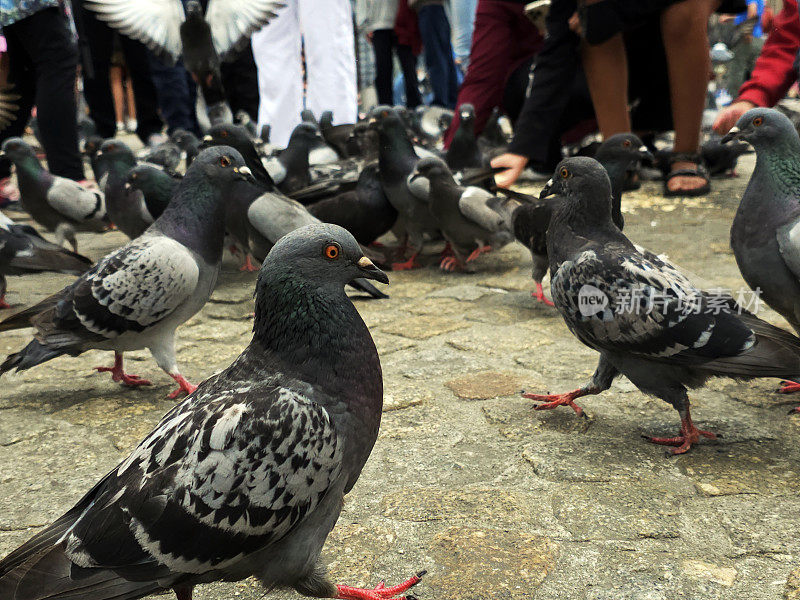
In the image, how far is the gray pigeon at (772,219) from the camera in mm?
3363

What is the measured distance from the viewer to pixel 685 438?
2.97 metres

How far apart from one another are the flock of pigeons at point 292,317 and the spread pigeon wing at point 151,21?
7.44 ft

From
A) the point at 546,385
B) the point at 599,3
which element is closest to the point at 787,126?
the point at 546,385

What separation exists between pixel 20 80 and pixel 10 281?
6.69 ft

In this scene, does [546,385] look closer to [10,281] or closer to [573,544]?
[573,544]

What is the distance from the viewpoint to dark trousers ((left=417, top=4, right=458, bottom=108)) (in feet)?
35.9

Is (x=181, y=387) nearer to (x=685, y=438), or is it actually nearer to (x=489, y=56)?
(x=685, y=438)

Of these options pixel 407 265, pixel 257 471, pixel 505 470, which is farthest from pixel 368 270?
pixel 407 265

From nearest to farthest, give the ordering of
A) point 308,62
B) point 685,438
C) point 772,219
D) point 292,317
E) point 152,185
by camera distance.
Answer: point 292,317 → point 685,438 → point 772,219 → point 152,185 → point 308,62

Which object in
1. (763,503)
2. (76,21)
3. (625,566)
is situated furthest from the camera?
(76,21)

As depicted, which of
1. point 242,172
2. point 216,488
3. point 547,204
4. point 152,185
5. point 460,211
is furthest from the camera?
point 460,211

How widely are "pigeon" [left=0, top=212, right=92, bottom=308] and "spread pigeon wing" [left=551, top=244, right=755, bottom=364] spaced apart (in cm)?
301

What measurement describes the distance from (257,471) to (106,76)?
9200 mm

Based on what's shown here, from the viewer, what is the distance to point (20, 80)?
21.5 ft
